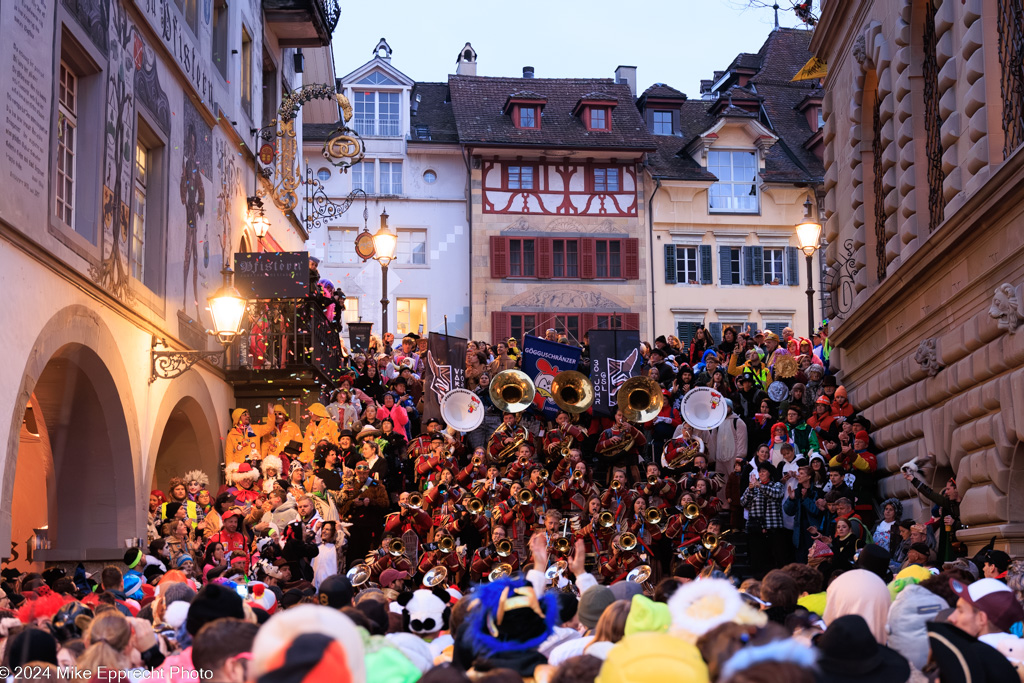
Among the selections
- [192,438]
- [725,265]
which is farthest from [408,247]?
[192,438]

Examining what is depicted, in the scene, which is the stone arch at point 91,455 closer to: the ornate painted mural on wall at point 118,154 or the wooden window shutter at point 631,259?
the ornate painted mural on wall at point 118,154

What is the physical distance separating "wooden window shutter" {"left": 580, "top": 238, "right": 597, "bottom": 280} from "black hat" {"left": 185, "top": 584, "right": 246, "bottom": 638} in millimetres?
31002

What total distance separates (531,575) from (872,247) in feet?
38.3

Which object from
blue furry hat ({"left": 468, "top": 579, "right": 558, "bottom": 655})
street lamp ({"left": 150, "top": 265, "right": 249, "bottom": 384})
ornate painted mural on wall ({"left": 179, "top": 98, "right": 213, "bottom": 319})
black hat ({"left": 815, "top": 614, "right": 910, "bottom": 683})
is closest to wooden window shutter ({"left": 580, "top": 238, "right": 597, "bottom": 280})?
ornate painted mural on wall ({"left": 179, "top": 98, "right": 213, "bottom": 319})

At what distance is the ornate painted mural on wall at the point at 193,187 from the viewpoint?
17.4 meters

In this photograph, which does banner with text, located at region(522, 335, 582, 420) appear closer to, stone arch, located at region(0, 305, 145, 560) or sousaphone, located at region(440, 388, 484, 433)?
sousaphone, located at region(440, 388, 484, 433)

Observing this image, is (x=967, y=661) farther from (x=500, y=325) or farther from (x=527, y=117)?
(x=527, y=117)

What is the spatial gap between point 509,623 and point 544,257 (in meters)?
30.6

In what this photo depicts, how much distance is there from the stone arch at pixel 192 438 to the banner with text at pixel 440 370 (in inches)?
128

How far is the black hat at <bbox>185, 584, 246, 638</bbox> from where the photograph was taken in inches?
219

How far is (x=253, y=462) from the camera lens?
18578mm

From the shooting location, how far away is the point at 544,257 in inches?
1436

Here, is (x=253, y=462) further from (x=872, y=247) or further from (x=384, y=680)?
(x=384, y=680)

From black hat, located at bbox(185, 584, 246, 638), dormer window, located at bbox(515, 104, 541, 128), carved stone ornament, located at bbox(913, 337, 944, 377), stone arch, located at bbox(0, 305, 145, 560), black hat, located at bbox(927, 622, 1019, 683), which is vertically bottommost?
black hat, located at bbox(927, 622, 1019, 683)
